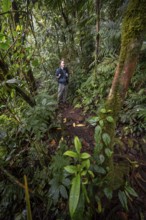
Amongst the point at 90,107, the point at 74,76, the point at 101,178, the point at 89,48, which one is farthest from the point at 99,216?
the point at 89,48

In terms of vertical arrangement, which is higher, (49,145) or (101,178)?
(49,145)

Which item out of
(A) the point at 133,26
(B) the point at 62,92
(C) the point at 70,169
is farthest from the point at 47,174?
(B) the point at 62,92

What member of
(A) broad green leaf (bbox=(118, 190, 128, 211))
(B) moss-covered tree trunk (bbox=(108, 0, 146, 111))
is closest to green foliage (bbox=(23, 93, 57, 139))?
(B) moss-covered tree trunk (bbox=(108, 0, 146, 111))

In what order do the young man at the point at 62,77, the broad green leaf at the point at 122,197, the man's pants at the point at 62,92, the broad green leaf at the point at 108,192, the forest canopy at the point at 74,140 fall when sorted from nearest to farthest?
the forest canopy at the point at 74,140
the broad green leaf at the point at 108,192
the broad green leaf at the point at 122,197
the young man at the point at 62,77
the man's pants at the point at 62,92

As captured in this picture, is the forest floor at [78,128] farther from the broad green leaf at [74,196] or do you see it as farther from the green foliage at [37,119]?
the broad green leaf at [74,196]

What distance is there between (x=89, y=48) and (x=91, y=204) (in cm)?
697

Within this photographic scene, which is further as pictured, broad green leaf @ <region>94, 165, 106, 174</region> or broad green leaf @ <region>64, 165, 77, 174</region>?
broad green leaf @ <region>94, 165, 106, 174</region>

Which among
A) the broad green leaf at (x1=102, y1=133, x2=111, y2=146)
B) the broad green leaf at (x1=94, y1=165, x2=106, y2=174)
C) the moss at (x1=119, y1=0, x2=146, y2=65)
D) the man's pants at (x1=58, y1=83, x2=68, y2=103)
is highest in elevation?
the man's pants at (x1=58, y1=83, x2=68, y2=103)

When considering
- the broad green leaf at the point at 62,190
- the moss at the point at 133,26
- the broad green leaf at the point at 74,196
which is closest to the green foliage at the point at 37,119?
the broad green leaf at the point at 62,190

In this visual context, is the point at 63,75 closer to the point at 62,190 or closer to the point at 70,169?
the point at 62,190

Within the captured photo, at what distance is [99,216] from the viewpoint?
2.37 meters

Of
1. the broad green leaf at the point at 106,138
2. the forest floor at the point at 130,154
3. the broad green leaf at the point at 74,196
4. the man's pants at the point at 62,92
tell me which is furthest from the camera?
the man's pants at the point at 62,92

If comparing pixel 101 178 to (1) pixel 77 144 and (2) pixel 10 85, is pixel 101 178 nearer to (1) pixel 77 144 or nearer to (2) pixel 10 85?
(1) pixel 77 144

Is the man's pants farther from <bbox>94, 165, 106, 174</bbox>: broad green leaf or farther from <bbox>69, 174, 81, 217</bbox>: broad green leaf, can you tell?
<bbox>69, 174, 81, 217</bbox>: broad green leaf
